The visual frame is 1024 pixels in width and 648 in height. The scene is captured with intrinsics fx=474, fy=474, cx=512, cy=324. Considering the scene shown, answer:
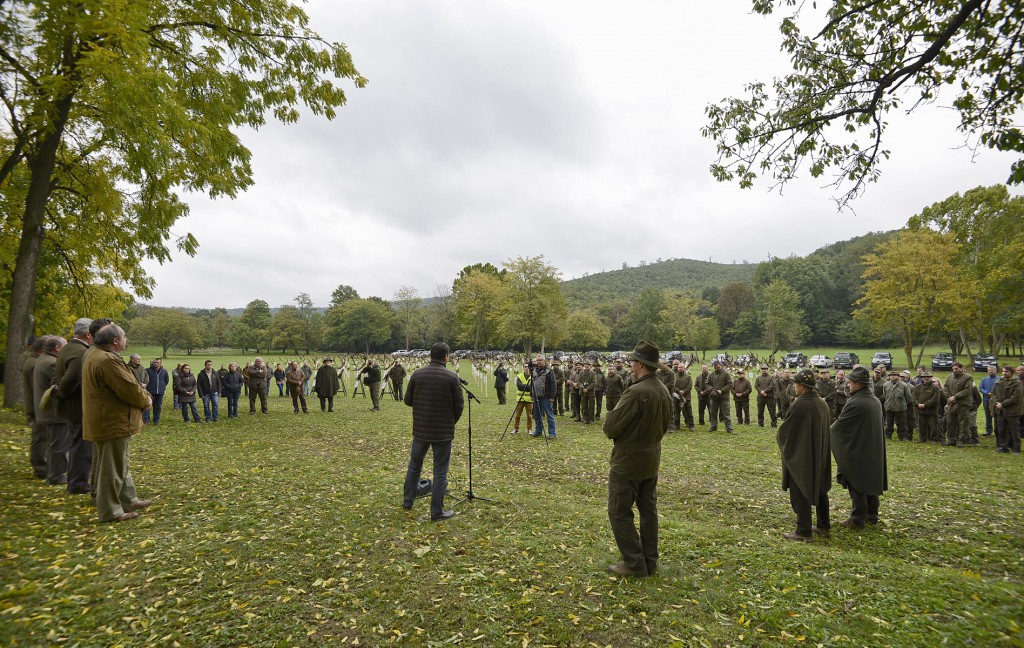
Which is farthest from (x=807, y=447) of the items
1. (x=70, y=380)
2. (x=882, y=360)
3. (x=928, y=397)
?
(x=882, y=360)

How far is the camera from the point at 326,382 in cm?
1931

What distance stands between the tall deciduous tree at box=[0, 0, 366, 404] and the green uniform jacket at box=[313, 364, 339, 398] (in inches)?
290

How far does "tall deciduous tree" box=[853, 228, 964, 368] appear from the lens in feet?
121

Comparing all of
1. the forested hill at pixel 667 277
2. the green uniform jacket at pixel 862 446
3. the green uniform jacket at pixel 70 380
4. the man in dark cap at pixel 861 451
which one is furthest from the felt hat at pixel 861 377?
the forested hill at pixel 667 277

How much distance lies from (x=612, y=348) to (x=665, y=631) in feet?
290

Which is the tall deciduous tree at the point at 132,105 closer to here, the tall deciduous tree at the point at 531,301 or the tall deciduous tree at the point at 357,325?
the tall deciduous tree at the point at 531,301

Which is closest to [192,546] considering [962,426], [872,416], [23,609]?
[23,609]

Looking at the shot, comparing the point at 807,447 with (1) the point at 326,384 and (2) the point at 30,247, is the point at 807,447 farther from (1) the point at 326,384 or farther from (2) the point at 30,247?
(1) the point at 326,384

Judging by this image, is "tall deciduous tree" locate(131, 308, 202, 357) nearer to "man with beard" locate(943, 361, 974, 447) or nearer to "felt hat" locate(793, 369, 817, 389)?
"felt hat" locate(793, 369, 817, 389)

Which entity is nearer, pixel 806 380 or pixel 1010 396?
pixel 806 380

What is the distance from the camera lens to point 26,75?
10406mm

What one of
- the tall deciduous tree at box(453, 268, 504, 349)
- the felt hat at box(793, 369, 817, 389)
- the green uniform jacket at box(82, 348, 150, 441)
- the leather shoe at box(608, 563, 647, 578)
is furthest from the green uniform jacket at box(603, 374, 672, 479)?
the tall deciduous tree at box(453, 268, 504, 349)

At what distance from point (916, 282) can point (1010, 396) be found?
33.3 meters

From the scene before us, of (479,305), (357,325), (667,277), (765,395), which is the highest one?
(667,277)
